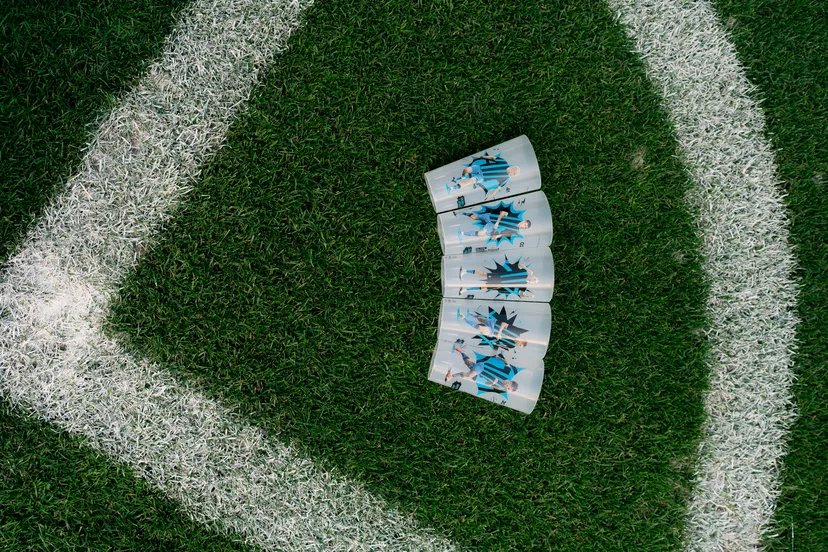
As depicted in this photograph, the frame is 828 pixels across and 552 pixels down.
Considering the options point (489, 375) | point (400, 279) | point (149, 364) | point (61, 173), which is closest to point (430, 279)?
point (400, 279)

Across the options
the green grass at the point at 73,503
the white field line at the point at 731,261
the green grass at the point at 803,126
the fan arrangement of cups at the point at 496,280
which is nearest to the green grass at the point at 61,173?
the green grass at the point at 73,503

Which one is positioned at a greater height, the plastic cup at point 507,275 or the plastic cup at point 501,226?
the plastic cup at point 501,226

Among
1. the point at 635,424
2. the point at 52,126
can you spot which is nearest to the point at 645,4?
the point at 635,424

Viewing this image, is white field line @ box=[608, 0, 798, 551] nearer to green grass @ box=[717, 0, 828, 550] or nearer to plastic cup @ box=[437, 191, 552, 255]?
green grass @ box=[717, 0, 828, 550]

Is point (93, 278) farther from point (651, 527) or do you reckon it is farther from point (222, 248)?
point (651, 527)

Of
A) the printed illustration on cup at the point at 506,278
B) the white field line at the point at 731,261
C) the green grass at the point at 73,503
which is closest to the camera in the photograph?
the printed illustration on cup at the point at 506,278

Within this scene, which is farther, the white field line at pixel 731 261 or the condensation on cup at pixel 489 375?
the white field line at pixel 731 261

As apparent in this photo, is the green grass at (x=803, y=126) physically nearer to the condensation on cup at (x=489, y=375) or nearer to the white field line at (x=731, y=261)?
the white field line at (x=731, y=261)
